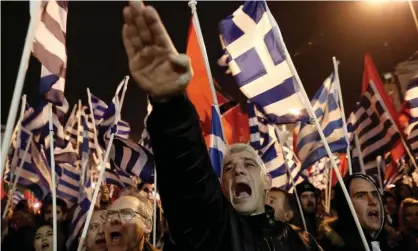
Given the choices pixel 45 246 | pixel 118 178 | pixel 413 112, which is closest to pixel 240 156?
pixel 45 246

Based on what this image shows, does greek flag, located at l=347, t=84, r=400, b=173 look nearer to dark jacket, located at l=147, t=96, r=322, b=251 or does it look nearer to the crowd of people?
the crowd of people

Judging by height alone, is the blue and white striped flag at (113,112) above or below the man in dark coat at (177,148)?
above

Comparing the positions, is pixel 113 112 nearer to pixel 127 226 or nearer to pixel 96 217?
pixel 96 217

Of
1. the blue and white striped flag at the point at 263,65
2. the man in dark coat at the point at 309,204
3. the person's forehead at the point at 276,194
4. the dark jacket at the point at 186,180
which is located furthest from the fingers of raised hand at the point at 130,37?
the man in dark coat at the point at 309,204

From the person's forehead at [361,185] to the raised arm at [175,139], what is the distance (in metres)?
2.51

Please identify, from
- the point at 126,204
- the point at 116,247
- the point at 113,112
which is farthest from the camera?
the point at 113,112

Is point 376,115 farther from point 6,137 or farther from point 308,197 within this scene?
point 6,137

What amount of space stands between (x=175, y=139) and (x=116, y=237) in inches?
74.7

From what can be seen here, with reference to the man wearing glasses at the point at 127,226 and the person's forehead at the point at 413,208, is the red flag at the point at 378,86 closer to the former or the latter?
the person's forehead at the point at 413,208

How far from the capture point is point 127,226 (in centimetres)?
362

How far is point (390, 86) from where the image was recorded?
24.6 metres

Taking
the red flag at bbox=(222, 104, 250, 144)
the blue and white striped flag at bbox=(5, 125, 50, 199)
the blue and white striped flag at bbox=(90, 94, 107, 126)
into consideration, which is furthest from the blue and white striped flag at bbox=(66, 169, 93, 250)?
the red flag at bbox=(222, 104, 250, 144)

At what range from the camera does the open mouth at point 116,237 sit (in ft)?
11.9

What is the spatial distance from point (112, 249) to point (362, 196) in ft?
6.87
